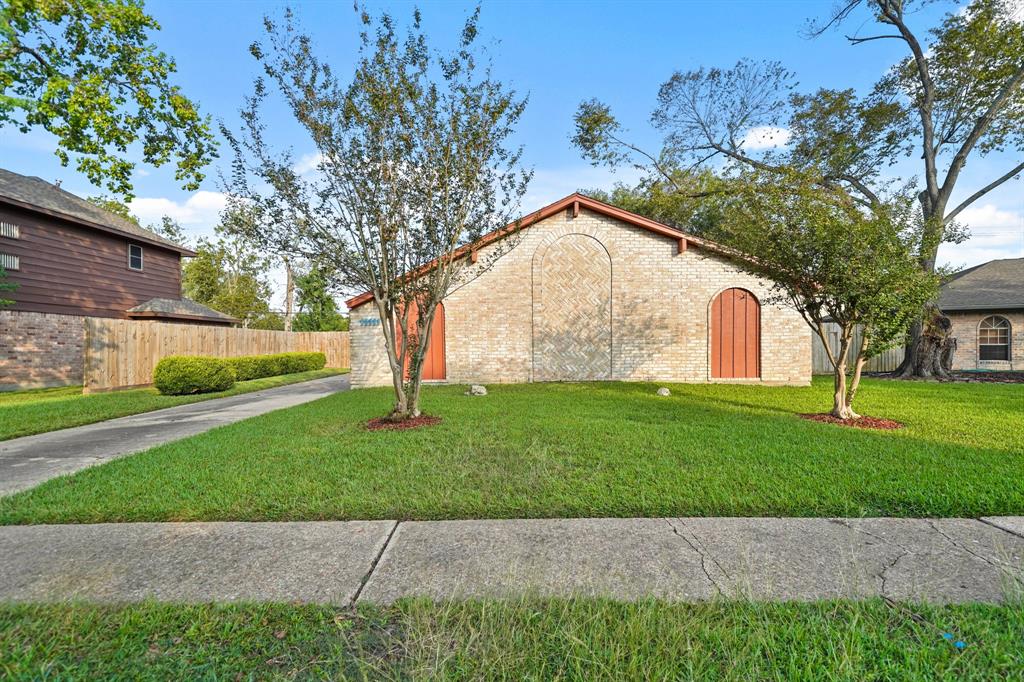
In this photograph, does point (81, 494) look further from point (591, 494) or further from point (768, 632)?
point (768, 632)

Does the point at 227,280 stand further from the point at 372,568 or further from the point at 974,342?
the point at 974,342

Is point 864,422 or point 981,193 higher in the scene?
point 981,193

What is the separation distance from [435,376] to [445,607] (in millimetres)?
10493

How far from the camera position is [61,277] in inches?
555

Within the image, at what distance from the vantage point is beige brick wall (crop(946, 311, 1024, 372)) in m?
17.6

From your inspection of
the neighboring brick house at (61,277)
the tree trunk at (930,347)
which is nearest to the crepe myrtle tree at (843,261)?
the tree trunk at (930,347)

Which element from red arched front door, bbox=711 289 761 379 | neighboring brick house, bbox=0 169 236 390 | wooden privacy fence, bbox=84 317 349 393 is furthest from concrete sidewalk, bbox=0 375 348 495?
red arched front door, bbox=711 289 761 379

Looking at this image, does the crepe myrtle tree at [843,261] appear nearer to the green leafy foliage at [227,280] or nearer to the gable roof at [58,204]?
the gable roof at [58,204]

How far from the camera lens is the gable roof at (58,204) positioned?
43.5 ft

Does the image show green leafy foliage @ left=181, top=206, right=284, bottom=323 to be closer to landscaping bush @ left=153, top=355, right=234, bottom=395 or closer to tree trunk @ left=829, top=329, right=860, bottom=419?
landscaping bush @ left=153, top=355, right=234, bottom=395

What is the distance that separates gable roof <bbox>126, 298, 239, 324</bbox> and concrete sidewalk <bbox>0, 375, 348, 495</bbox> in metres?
8.89

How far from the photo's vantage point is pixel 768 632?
73.9 inches

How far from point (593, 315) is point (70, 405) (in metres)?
12.7

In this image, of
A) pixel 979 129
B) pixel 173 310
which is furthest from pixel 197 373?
pixel 979 129
